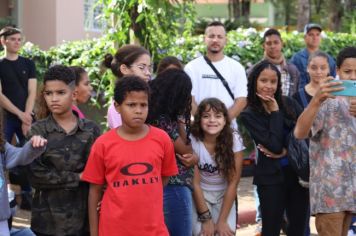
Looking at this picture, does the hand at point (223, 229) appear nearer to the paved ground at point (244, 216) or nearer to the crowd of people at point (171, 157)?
the crowd of people at point (171, 157)

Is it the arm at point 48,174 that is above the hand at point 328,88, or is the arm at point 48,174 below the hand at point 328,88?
below

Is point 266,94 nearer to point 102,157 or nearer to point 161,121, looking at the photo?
point 161,121

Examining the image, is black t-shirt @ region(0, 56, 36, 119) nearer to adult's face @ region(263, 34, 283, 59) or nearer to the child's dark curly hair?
adult's face @ region(263, 34, 283, 59)

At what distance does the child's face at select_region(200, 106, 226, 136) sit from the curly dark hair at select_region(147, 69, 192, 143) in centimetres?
69

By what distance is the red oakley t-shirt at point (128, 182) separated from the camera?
14.4 feet

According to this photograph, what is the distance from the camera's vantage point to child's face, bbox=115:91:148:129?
4.51 metres

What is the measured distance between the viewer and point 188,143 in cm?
518

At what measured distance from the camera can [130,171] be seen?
4414 mm

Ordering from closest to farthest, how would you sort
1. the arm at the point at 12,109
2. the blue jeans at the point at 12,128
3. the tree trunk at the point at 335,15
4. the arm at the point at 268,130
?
the arm at the point at 268,130
the arm at the point at 12,109
the blue jeans at the point at 12,128
the tree trunk at the point at 335,15

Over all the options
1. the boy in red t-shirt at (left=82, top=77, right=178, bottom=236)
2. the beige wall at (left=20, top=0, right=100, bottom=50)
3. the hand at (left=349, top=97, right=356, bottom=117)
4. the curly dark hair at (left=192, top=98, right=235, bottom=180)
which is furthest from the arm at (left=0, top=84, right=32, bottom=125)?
the beige wall at (left=20, top=0, right=100, bottom=50)

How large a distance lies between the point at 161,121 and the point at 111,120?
507mm

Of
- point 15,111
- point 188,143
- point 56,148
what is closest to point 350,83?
point 188,143

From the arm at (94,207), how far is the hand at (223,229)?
1.32 m

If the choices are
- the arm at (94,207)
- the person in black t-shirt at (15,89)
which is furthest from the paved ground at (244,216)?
the arm at (94,207)
